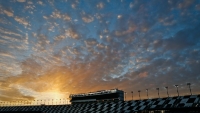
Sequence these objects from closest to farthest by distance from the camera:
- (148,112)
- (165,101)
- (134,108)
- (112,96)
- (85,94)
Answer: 1. (148,112)
2. (165,101)
3. (134,108)
4. (112,96)
5. (85,94)

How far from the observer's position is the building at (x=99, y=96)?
8512cm

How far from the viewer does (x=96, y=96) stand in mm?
90312

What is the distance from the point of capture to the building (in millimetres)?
85125

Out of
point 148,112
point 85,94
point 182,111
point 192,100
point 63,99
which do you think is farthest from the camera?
point 63,99

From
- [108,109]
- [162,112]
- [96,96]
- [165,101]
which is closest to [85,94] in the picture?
[96,96]

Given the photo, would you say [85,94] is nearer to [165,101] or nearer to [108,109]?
[108,109]

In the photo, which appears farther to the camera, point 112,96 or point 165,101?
point 112,96

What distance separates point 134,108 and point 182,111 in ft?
100

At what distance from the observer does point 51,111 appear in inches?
3501

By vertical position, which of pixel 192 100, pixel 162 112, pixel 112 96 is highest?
pixel 112 96

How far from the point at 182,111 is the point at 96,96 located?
203ft

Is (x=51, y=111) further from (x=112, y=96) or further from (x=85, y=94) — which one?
(x=112, y=96)

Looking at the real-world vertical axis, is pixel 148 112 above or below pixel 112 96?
below

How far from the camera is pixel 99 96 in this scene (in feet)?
293
